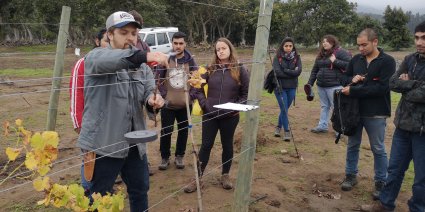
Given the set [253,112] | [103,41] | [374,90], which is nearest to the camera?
[253,112]

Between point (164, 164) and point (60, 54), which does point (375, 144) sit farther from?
point (60, 54)

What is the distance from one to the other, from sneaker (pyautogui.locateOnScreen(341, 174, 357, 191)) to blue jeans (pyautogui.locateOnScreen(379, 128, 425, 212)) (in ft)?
1.91

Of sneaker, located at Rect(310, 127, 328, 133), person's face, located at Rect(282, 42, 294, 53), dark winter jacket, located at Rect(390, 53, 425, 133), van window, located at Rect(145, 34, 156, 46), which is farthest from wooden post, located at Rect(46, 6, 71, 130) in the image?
van window, located at Rect(145, 34, 156, 46)

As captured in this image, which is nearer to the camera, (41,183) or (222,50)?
(41,183)

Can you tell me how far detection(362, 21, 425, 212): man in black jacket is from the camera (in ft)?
10.3

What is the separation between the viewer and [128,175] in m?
2.65

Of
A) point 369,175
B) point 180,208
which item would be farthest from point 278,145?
point 180,208

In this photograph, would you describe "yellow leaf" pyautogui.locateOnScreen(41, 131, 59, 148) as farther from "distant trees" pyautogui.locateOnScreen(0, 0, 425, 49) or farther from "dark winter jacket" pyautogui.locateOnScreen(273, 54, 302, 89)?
"distant trees" pyautogui.locateOnScreen(0, 0, 425, 49)

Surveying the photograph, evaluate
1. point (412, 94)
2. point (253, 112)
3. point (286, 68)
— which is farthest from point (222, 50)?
point (286, 68)

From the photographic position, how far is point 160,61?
73.2 inches

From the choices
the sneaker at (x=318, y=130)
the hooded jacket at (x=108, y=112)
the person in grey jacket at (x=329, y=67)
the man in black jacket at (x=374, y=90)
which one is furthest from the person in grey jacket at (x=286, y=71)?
the hooded jacket at (x=108, y=112)

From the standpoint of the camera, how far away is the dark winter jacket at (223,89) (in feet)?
12.6

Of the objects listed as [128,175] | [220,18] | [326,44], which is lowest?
[128,175]

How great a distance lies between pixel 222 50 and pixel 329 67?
112 inches
